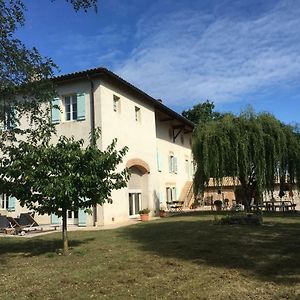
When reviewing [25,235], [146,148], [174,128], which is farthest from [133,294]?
[174,128]

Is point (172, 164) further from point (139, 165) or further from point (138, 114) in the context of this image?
point (139, 165)

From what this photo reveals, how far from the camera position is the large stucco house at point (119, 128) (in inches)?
775

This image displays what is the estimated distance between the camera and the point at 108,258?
9.66 meters

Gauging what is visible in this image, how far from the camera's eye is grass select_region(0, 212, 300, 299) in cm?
651

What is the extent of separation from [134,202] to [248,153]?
6874 millimetres

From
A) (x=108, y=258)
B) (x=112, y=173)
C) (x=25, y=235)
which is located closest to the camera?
(x=108, y=258)

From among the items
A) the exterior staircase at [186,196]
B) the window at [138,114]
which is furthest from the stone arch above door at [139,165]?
the exterior staircase at [186,196]

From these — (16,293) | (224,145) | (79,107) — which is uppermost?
(79,107)

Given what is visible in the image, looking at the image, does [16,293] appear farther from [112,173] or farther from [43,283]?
[112,173]

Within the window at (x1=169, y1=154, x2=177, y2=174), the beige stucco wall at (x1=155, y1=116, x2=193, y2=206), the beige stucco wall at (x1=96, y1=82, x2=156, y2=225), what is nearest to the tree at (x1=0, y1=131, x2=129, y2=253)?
the beige stucco wall at (x1=96, y1=82, x2=156, y2=225)

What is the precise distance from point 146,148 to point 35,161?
14.4 meters

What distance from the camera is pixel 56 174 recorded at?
34.1 ft

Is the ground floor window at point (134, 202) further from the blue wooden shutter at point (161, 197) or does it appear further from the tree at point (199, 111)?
the tree at point (199, 111)

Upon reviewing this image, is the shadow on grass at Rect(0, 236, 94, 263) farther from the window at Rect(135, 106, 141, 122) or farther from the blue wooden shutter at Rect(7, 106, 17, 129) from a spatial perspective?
the window at Rect(135, 106, 141, 122)
